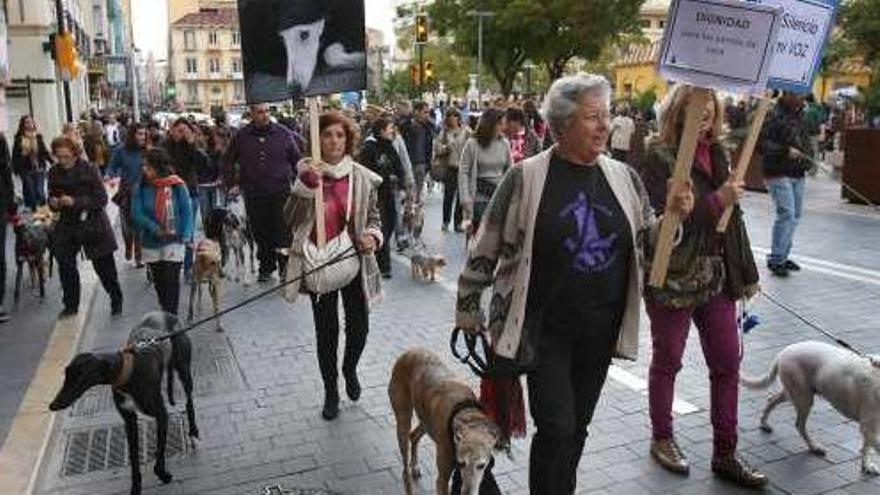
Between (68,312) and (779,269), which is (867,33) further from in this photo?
(68,312)

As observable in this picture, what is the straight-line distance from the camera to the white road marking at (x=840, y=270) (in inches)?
373

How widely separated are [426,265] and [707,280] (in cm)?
596

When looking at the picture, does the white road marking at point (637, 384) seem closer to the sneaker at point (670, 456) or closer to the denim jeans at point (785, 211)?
the sneaker at point (670, 456)

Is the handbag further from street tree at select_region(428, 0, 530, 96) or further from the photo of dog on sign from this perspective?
street tree at select_region(428, 0, 530, 96)

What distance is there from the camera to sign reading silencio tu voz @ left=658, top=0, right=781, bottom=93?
3816 millimetres

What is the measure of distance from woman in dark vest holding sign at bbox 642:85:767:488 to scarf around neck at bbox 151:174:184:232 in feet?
14.7

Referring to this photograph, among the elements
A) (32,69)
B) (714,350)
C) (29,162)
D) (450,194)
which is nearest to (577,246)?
(714,350)

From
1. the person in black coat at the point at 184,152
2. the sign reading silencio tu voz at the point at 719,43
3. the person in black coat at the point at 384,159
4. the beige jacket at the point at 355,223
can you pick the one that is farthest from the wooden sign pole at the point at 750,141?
the person in black coat at the point at 184,152

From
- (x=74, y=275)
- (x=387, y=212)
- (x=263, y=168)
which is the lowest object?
(x=74, y=275)

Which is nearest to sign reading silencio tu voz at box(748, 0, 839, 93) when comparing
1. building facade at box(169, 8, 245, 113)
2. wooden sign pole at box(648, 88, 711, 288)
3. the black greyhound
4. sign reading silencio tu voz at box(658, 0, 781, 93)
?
sign reading silencio tu voz at box(658, 0, 781, 93)

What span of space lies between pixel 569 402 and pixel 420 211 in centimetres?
864

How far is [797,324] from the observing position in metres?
7.78

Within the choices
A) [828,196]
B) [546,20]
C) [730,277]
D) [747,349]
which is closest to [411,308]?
[747,349]

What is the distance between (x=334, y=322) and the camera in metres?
5.87
